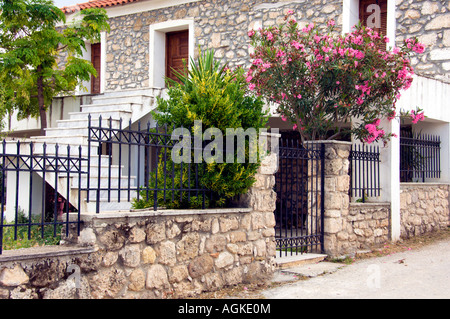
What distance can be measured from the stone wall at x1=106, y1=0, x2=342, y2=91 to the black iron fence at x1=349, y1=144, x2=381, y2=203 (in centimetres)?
310

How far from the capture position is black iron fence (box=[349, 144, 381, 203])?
9023 mm

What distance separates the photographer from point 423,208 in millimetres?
10500

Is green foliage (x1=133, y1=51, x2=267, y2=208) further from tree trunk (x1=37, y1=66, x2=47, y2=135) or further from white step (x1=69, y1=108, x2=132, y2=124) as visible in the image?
tree trunk (x1=37, y1=66, x2=47, y2=135)

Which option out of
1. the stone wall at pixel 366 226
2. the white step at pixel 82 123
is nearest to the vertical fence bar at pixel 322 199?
the stone wall at pixel 366 226

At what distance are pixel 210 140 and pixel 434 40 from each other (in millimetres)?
6836

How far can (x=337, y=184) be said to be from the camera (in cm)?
824

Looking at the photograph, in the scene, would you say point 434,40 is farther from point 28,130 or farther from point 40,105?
point 28,130

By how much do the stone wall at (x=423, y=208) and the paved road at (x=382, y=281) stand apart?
178 centimetres

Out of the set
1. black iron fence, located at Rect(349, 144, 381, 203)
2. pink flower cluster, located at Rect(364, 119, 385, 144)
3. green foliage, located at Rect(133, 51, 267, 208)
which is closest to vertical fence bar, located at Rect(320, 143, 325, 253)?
black iron fence, located at Rect(349, 144, 381, 203)

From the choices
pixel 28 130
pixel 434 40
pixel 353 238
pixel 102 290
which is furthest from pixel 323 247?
pixel 28 130

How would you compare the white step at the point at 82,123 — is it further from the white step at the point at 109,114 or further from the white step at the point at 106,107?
the white step at the point at 106,107

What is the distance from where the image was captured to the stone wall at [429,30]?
10.4 m

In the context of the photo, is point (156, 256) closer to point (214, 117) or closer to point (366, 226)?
point (214, 117)

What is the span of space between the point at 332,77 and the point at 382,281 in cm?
362
